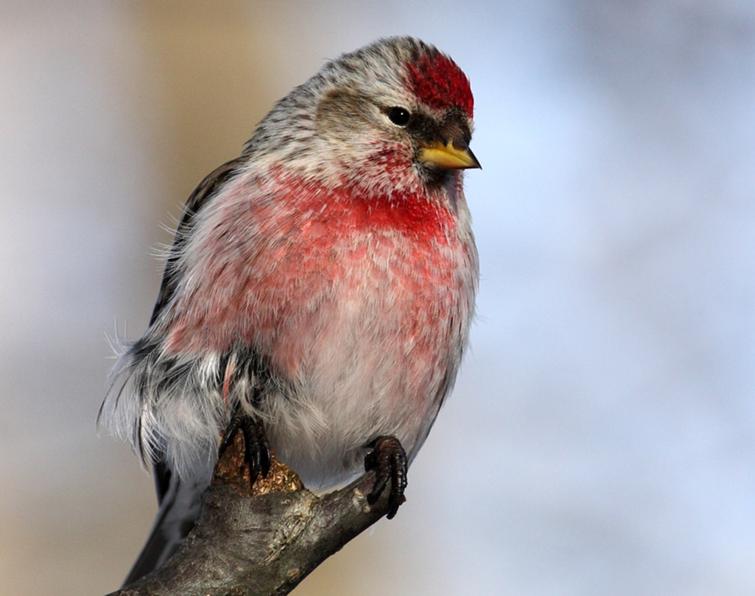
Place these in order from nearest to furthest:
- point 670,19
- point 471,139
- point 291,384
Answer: point 291,384, point 471,139, point 670,19

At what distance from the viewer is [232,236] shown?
135 inches

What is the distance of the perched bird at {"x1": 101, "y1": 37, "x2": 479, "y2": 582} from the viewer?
10.7 feet

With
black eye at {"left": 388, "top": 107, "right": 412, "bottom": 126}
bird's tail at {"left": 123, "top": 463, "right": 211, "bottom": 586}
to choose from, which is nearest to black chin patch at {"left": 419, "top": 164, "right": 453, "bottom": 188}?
black eye at {"left": 388, "top": 107, "right": 412, "bottom": 126}

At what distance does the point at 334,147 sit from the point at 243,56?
2653 millimetres

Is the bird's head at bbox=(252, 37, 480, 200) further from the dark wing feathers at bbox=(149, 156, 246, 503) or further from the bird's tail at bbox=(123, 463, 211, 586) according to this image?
the bird's tail at bbox=(123, 463, 211, 586)

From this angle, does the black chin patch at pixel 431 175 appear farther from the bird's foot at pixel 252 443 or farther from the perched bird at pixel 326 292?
the bird's foot at pixel 252 443

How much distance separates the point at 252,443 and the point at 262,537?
0.33 m

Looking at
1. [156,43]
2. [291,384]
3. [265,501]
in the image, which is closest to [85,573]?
[156,43]

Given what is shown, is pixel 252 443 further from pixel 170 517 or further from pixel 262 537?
pixel 170 517

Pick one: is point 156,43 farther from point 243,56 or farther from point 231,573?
point 231,573

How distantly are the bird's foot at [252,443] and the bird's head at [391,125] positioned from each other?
835 millimetres

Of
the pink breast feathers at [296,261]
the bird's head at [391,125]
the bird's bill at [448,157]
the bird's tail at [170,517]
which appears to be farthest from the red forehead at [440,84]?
the bird's tail at [170,517]

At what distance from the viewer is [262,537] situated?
8.04 ft

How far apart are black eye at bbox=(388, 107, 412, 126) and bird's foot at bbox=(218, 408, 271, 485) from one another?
41.1 inches
